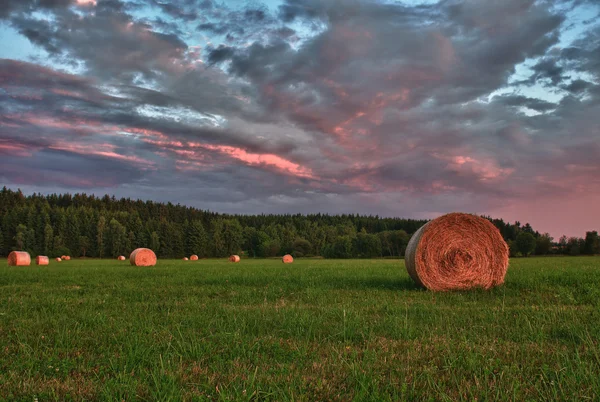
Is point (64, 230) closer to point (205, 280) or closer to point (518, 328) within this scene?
point (205, 280)

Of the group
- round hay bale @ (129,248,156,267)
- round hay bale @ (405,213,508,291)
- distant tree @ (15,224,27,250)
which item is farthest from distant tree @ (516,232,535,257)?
distant tree @ (15,224,27,250)

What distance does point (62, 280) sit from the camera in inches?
725

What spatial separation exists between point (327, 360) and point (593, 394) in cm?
267

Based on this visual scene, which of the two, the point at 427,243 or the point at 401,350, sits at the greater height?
the point at 427,243

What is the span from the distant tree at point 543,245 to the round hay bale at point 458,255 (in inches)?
3307

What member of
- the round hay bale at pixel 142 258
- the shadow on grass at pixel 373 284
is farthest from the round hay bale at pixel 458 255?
the round hay bale at pixel 142 258

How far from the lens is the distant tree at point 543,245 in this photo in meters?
87.1

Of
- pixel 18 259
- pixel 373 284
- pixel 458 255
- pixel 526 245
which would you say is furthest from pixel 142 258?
pixel 526 245

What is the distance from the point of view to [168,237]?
120 m

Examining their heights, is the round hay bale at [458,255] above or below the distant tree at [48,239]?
above

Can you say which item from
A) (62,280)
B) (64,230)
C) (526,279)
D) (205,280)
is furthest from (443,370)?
(64,230)

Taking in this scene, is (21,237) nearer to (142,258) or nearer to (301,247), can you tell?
(301,247)

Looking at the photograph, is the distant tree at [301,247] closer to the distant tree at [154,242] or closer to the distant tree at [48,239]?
the distant tree at [154,242]

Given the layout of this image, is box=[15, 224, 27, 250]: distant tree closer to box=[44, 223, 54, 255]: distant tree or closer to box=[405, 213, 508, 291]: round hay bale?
box=[44, 223, 54, 255]: distant tree
